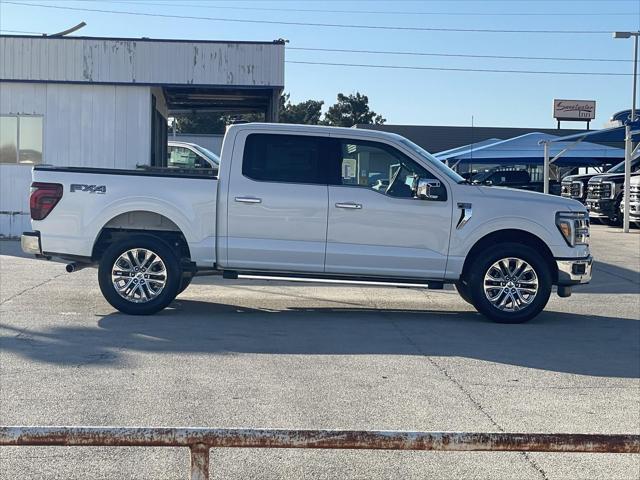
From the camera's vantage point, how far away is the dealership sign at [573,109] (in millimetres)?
61562

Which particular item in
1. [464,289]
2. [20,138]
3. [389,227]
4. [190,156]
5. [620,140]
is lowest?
[464,289]

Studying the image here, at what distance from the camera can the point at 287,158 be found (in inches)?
409

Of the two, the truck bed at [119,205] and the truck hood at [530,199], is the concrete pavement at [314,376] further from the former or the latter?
the truck hood at [530,199]

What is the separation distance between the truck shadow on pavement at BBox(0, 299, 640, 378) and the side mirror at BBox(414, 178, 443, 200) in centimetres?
146

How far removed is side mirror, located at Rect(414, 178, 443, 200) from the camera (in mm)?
→ 10133

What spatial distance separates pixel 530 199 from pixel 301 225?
2.66 m

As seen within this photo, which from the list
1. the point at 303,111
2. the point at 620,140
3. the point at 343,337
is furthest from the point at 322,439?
the point at 303,111

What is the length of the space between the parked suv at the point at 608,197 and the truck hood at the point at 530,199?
1594 cm

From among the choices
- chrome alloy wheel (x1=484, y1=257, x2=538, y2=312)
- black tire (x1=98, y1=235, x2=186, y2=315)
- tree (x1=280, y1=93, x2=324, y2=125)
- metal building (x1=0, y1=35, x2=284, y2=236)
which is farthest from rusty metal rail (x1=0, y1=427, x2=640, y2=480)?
tree (x1=280, y1=93, x2=324, y2=125)

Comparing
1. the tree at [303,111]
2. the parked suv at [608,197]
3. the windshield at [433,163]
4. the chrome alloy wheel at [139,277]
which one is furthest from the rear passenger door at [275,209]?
the tree at [303,111]

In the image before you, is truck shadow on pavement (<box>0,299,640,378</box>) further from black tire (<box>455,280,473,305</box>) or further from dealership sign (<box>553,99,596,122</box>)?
dealership sign (<box>553,99,596,122</box>)

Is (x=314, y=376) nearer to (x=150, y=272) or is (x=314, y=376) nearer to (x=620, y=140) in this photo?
(x=150, y=272)

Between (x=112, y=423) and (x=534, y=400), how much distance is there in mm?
3168

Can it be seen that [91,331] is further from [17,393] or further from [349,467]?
[349,467]
